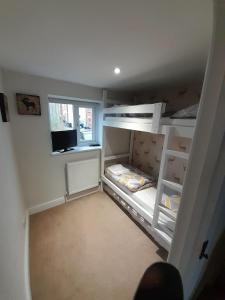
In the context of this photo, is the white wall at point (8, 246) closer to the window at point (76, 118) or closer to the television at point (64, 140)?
the television at point (64, 140)

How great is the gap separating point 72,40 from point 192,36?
82cm

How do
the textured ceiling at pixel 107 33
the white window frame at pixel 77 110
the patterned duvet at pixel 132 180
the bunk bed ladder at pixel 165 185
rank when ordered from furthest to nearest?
the white window frame at pixel 77 110, the patterned duvet at pixel 132 180, the bunk bed ladder at pixel 165 185, the textured ceiling at pixel 107 33

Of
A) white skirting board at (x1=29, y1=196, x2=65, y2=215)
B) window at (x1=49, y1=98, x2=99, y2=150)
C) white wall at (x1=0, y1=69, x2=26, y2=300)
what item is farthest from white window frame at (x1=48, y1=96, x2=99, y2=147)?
white wall at (x1=0, y1=69, x2=26, y2=300)

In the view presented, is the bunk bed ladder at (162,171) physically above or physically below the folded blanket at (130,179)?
above

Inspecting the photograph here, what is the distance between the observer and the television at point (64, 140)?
222cm

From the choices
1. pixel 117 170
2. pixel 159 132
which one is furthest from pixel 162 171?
pixel 117 170

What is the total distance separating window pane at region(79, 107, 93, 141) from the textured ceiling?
126 cm

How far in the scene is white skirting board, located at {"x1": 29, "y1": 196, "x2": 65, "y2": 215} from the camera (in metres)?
2.19

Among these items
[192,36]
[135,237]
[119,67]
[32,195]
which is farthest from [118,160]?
[192,36]

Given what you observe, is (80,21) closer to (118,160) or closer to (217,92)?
(217,92)

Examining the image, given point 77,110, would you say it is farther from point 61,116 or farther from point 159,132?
point 159,132

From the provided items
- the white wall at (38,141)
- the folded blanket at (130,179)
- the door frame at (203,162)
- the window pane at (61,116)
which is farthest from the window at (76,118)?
the door frame at (203,162)

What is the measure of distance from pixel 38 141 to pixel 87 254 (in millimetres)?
1729

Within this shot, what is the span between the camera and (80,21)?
2.45 feet
